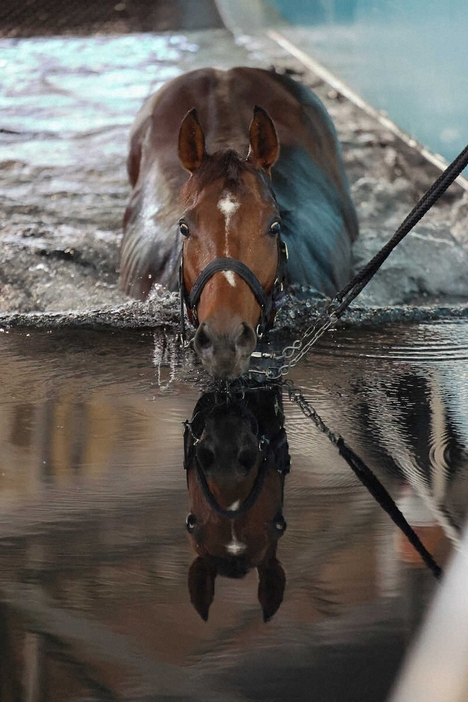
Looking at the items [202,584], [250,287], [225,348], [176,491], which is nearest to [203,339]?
A: [225,348]

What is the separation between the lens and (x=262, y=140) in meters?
3.62

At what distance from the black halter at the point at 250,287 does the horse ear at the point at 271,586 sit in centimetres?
113

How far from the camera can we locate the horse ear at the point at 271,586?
2.18 metres

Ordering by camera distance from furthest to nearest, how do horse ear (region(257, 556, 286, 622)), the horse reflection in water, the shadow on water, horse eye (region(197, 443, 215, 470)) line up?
horse eye (region(197, 443, 215, 470)) < the horse reflection in water < horse ear (region(257, 556, 286, 622)) < the shadow on water

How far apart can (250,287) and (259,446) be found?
541 mm

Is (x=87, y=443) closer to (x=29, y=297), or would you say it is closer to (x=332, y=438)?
(x=332, y=438)

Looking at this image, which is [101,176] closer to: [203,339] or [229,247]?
[229,247]

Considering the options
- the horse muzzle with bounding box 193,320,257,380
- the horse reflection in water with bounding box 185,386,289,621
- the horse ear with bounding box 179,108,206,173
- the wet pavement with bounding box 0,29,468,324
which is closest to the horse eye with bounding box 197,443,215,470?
the horse reflection in water with bounding box 185,386,289,621

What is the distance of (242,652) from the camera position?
2.02 meters

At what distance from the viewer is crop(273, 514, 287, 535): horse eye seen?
8.30ft

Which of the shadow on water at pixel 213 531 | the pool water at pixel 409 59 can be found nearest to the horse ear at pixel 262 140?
the shadow on water at pixel 213 531

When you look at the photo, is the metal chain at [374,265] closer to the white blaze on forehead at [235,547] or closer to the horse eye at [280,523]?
the horse eye at [280,523]

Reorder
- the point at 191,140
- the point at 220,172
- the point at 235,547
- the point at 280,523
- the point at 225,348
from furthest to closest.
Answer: the point at 191,140 < the point at 220,172 < the point at 225,348 < the point at 280,523 < the point at 235,547

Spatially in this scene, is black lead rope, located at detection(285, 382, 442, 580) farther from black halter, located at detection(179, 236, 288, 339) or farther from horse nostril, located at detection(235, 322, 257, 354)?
horse nostril, located at detection(235, 322, 257, 354)
